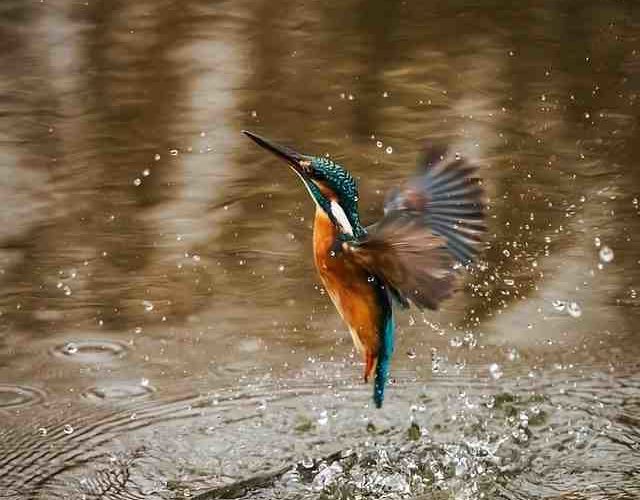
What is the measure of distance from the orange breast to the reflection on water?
413 millimetres

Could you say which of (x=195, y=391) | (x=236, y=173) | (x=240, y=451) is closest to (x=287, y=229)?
(x=236, y=173)

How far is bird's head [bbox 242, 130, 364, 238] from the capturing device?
10.2 ft

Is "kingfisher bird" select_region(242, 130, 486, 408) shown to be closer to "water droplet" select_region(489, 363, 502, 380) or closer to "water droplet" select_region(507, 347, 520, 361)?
"water droplet" select_region(489, 363, 502, 380)

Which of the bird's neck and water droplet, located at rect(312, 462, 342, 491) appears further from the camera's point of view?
water droplet, located at rect(312, 462, 342, 491)

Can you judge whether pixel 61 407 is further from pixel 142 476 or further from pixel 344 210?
pixel 344 210

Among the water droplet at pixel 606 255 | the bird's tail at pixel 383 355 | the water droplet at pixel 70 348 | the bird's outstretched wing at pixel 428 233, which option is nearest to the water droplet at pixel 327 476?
the bird's tail at pixel 383 355

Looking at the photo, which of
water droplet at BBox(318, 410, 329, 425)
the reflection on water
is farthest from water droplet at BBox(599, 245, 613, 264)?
water droplet at BBox(318, 410, 329, 425)

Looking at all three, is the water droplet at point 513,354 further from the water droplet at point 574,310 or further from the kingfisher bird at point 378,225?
the kingfisher bird at point 378,225

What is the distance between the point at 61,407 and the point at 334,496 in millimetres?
876

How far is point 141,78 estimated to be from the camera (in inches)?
265

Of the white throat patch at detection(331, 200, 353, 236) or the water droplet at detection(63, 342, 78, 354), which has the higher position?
the white throat patch at detection(331, 200, 353, 236)

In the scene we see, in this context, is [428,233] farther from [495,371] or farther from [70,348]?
[70,348]

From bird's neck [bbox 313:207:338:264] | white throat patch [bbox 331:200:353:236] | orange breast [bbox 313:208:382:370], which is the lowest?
orange breast [bbox 313:208:382:370]

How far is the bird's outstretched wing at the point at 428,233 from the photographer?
2.95 m
